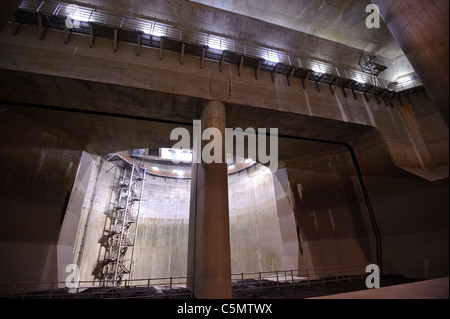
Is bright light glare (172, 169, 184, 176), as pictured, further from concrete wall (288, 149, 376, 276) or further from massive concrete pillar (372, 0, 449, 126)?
massive concrete pillar (372, 0, 449, 126)

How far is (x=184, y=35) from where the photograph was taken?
1373 centimetres

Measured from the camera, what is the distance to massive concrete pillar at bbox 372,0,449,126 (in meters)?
5.44

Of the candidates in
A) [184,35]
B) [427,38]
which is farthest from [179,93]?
[427,38]

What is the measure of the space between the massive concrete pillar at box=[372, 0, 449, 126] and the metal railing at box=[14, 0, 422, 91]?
602 cm

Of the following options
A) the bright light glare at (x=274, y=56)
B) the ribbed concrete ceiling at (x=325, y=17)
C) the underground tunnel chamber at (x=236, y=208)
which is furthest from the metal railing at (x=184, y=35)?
the underground tunnel chamber at (x=236, y=208)

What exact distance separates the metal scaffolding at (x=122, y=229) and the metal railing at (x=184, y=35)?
13881 millimetres

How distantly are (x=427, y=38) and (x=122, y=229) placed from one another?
81.6 ft

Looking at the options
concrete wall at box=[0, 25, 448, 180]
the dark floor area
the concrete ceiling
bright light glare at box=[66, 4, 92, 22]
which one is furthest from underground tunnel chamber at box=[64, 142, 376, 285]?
bright light glare at box=[66, 4, 92, 22]

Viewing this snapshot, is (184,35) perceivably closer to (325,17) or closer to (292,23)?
(292,23)

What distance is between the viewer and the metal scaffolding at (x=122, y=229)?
20.5m

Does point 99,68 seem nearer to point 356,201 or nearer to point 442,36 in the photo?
point 442,36

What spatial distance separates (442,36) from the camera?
5559mm

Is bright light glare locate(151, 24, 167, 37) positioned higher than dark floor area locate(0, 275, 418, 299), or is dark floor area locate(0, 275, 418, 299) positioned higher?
bright light glare locate(151, 24, 167, 37)
